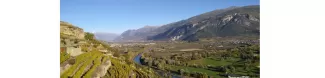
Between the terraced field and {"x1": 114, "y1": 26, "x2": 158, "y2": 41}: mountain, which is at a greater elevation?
{"x1": 114, "y1": 26, "x2": 158, "y2": 41}: mountain

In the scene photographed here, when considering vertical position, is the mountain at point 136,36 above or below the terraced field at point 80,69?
above

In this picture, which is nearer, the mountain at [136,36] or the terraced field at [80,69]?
the terraced field at [80,69]

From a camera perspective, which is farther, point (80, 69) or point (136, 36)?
point (136, 36)

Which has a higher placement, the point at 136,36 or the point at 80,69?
the point at 136,36

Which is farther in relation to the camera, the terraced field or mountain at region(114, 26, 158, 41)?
mountain at region(114, 26, 158, 41)
